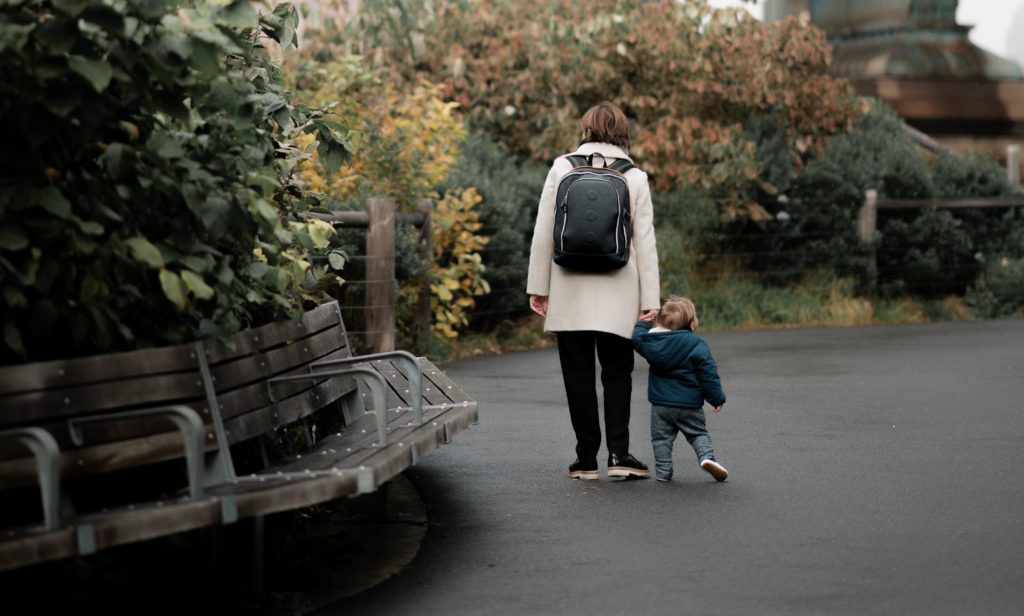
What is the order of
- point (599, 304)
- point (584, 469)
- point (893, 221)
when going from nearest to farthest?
point (599, 304)
point (584, 469)
point (893, 221)

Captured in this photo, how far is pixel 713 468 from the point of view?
25.0 feet

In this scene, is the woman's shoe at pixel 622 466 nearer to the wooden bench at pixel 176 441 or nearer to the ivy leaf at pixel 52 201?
the wooden bench at pixel 176 441

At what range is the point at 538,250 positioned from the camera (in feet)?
25.5

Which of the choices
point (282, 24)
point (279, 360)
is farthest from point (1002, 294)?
point (279, 360)

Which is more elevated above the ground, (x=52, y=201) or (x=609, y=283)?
(x=52, y=201)

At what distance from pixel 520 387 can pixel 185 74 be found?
6.96 meters

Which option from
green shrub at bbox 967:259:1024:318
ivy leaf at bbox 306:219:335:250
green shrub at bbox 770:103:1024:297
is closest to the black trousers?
ivy leaf at bbox 306:219:335:250

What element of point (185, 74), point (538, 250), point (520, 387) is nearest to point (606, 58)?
point (520, 387)

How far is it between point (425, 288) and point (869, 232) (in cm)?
683

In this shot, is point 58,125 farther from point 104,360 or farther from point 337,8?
point 337,8

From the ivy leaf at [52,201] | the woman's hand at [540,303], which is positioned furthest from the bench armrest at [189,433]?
the woman's hand at [540,303]

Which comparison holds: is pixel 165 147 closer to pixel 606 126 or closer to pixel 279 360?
pixel 279 360

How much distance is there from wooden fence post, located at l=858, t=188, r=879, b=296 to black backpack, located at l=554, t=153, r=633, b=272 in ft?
37.0

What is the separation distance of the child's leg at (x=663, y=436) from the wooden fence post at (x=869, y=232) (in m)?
11.2
